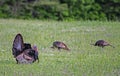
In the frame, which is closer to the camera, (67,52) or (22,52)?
(22,52)

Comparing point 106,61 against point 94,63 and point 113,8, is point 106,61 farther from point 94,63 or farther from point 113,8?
point 113,8

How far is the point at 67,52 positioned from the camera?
12016 millimetres

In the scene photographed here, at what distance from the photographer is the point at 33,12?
972 inches

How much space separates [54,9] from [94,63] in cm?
1432

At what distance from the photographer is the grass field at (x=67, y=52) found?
9391mm

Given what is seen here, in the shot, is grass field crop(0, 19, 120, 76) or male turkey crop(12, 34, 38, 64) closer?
grass field crop(0, 19, 120, 76)

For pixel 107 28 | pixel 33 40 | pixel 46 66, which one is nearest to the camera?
pixel 46 66

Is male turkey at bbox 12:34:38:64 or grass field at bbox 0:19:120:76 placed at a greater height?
male turkey at bbox 12:34:38:64

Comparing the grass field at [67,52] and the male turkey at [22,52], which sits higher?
the male turkey at [22,52]

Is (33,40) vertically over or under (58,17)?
over

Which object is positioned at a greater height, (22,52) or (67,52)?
(22,52)

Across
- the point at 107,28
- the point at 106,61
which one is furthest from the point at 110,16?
the point at 106,61

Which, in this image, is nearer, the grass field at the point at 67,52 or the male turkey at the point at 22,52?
the grass field at the point at 67,52

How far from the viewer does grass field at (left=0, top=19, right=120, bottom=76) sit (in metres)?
9.39
